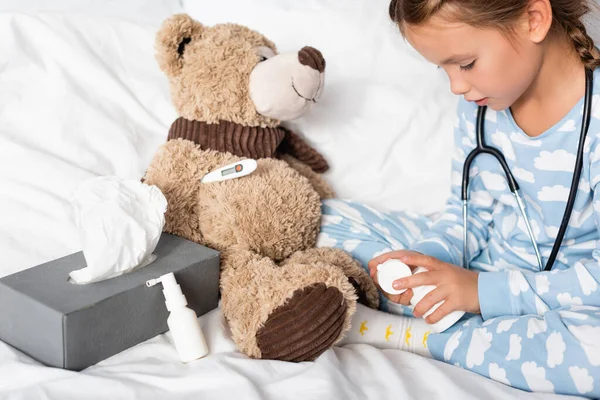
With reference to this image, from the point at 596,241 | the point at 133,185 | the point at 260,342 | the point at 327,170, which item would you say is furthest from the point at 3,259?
the point at 596,241

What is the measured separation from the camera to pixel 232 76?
108 cm

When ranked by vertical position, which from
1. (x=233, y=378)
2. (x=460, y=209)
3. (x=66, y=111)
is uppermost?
(x=66, y=111)

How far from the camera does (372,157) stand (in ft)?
4.46

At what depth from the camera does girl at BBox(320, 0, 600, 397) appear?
0.88m

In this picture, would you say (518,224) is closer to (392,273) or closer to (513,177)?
(513,177)

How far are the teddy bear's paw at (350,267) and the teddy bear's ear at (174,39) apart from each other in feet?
1.31

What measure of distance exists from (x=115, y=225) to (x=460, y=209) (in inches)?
26.3

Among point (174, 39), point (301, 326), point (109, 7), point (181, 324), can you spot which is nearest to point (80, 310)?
point (181, 324)

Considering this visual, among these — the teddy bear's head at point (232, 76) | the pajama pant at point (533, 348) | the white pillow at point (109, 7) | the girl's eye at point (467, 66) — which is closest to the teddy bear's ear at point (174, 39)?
the teddy bear's head at point (232, 76)

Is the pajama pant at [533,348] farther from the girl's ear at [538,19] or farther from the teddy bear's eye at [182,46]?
the teddy bear's eye at [182,46]

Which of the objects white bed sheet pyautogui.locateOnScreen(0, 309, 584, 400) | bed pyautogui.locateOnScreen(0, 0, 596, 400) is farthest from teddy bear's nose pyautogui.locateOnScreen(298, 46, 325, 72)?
white bed sheet pyautogui.locateOnScreen(0, 309, 584, 400)

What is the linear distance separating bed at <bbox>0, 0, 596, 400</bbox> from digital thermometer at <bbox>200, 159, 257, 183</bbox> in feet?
0.71

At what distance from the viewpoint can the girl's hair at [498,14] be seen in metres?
0.90

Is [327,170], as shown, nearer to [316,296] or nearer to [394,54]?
[394,54]
